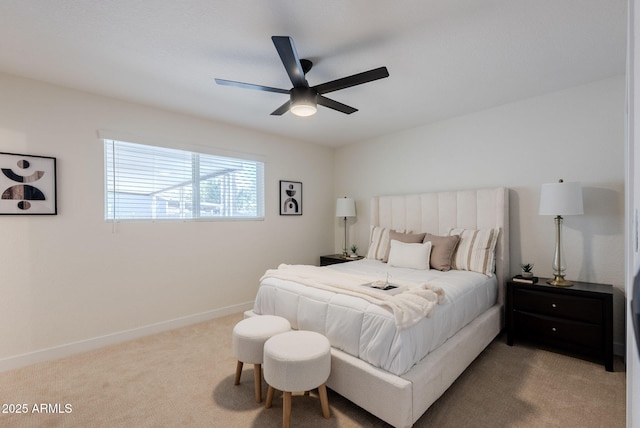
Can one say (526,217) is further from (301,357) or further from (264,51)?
(264,51)

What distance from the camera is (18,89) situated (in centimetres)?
252

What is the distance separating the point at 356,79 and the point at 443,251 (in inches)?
80.8

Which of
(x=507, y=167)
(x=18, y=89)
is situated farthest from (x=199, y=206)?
(x=507, y=167)

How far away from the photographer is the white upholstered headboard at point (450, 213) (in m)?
3.11

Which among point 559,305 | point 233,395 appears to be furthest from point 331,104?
point 559,305

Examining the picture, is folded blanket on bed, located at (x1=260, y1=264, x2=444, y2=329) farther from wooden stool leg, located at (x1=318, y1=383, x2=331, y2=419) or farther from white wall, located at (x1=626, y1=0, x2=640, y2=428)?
white wall, located at (x1=626, y1=0, x2=640, y2=428)

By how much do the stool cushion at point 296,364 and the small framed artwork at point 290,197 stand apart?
2.71 m

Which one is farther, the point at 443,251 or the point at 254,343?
the point at 443,251

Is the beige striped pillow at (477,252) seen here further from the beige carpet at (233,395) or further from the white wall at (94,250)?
the white wall at (94,250)

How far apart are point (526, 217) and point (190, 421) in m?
3.45

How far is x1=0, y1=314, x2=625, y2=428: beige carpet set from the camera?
6.04 feet

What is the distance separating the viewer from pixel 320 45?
6.88 feet

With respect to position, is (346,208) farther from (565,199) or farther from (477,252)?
(565,199)

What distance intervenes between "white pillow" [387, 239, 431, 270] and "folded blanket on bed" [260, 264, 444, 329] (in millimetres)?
766
